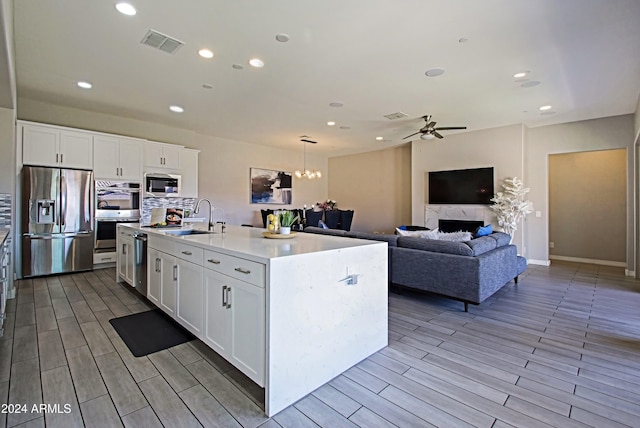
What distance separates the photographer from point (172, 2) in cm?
255

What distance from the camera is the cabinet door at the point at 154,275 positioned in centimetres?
307

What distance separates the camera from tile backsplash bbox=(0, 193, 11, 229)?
3.99m

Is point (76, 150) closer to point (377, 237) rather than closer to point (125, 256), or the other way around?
point (125, 256)

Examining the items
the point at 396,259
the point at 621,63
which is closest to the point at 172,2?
the point at 396,259

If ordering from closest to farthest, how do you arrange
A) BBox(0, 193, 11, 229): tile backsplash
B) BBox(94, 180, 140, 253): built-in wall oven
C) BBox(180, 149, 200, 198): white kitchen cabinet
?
1. BBox(0, 193, 11, 229): tile backsplash
2. BBox(94, 180, 140, 253): built-in wall oven
3. BBox(180, 149, 200, 198): white kitchen cabinet

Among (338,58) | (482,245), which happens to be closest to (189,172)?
→ (338,58)

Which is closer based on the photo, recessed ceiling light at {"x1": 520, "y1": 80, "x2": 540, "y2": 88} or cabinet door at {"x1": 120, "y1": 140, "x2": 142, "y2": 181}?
recessed ceiling light at {"x1": 520, "y1": 80, "x2": 540, "y2": 88}

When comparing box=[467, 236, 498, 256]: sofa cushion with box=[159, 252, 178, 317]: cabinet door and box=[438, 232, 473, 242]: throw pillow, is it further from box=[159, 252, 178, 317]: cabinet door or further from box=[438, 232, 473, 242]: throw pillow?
box=[159, 252, 178, 317]: cabinet door

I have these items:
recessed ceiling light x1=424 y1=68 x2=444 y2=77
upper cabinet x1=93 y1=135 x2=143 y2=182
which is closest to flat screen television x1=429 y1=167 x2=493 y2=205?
recessed ceiling light x1=424 y1=68 x2=444 y2=77

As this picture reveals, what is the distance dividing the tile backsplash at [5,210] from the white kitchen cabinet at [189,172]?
2685mm

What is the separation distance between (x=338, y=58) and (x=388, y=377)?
3260mm

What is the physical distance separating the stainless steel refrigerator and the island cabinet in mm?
4182

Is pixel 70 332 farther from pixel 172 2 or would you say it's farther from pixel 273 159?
pixel 273 159

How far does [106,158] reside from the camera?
17.5 feet
